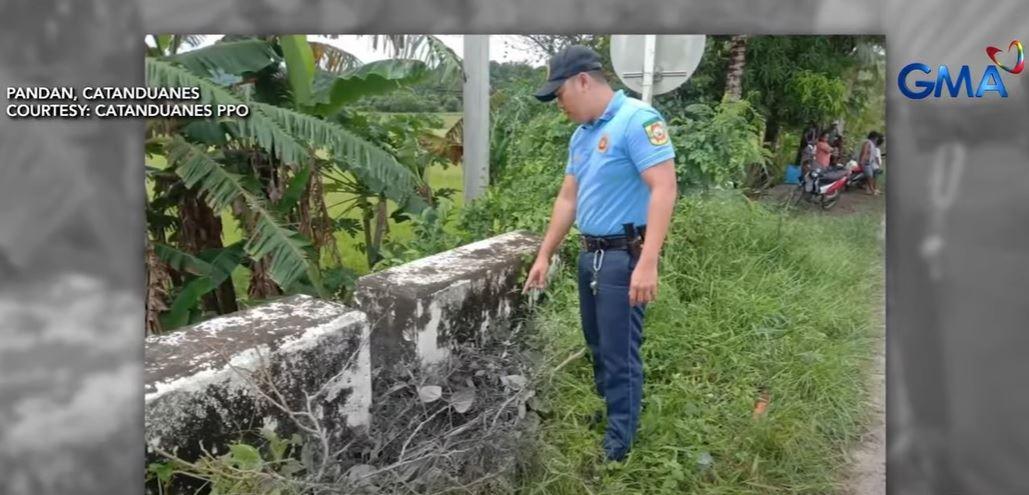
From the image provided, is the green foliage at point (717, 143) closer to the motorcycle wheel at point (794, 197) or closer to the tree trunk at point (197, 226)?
the motorcycle wheel at point (794, 197)

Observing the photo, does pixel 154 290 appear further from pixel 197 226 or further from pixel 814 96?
pixel 814 96

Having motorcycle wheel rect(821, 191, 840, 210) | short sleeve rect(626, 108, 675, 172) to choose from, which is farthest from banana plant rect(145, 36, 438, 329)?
motorcycle wheel rect(821, 191, 840, 210)

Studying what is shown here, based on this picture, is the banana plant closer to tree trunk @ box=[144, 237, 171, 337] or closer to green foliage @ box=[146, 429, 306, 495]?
tree trunk @ box=[144, 237, 171, 337]

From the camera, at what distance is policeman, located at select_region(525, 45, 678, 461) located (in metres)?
1.79

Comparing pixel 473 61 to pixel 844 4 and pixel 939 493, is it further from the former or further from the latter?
pixel 939 493

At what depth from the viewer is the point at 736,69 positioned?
174cm

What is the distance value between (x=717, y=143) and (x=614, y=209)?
39 centimetres

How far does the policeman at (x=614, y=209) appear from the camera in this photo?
5.88 feet

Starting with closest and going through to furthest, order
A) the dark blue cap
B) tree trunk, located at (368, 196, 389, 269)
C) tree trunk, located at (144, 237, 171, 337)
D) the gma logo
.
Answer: the gma logo, the dark blue cap, tree trunk, located at (144, 237, 171, 337), tree trunk, located at (368, 196, 389, 269)

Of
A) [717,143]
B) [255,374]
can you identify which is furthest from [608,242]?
[255,374]

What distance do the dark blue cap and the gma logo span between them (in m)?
0.69

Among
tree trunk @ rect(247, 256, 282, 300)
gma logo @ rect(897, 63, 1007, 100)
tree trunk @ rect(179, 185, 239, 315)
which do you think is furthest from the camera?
tree trunk @ rect(247, 256, 282, 300)

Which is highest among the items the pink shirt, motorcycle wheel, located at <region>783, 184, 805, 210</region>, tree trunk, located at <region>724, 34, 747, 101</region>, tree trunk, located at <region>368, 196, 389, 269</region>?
tree trunk, located at <region>724, 34, 747, 101</region>

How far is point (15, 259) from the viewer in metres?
1.67
